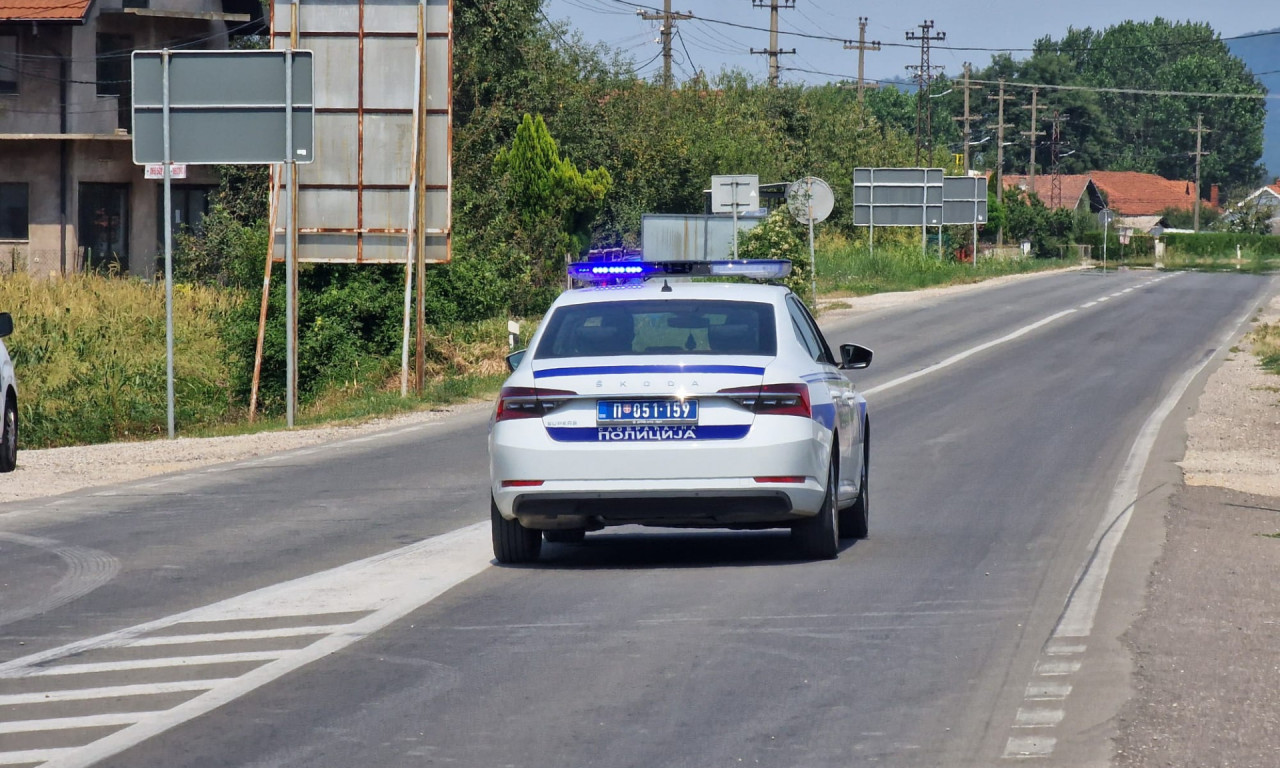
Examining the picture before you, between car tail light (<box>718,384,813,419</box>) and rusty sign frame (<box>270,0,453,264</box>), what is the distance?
15461mm

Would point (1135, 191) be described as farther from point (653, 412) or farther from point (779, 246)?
point (653, 412)

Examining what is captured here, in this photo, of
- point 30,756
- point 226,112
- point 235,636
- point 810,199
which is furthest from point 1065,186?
point 30,756

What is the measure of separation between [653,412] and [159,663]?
3.04 metres

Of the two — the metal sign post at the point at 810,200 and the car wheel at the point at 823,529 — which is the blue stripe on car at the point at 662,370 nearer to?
the car wheel at the point at 823,529

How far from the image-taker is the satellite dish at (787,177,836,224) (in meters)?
39.1

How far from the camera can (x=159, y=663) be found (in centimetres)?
741

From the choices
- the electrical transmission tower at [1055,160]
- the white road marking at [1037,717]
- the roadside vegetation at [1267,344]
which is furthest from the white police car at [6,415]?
the electrical transmission tower at [1055,160]

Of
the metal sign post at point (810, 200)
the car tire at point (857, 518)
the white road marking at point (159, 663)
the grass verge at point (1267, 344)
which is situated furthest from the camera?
the metal sign post at point (810, 200)

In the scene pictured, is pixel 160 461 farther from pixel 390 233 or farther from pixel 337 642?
pixel 337 642

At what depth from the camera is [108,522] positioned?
1251cm

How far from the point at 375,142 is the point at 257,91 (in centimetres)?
362

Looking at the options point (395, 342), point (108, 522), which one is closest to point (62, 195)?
point (395, 342)

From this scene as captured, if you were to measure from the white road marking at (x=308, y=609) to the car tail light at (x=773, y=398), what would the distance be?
70.0 inches

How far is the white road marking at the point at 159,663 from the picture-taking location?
727cm
